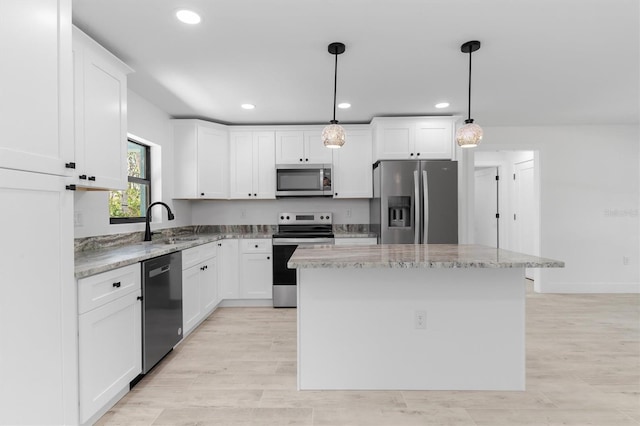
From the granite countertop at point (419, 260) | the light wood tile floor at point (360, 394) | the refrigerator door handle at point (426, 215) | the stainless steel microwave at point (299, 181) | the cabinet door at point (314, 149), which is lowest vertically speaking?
the light wood tile floor at point (360, 394)

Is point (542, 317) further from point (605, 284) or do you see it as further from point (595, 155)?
point (595, 155)

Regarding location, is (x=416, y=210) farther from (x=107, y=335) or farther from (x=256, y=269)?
(x=107, y=335)

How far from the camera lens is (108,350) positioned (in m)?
1.86

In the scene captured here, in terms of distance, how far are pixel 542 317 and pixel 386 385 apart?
2508 mm

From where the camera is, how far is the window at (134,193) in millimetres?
3119

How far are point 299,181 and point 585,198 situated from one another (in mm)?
4107

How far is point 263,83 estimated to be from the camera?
3.03 meters

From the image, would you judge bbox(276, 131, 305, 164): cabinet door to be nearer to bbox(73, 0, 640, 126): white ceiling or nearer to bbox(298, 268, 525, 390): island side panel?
bbox(73, 0, 640, 126): white ceiling

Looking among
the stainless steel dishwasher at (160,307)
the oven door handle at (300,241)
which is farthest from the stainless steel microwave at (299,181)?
the stainless steel dishwasher at (160,307)

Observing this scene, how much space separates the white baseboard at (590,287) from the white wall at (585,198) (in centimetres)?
1

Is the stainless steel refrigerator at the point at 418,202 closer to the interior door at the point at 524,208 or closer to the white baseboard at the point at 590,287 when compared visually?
the white baseboard at the point at 590,287

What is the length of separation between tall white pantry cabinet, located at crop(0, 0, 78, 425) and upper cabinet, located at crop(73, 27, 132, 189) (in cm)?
48

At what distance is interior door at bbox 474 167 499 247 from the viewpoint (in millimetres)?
6312

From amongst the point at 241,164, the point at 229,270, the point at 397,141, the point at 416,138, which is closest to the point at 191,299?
the point at 229,270
